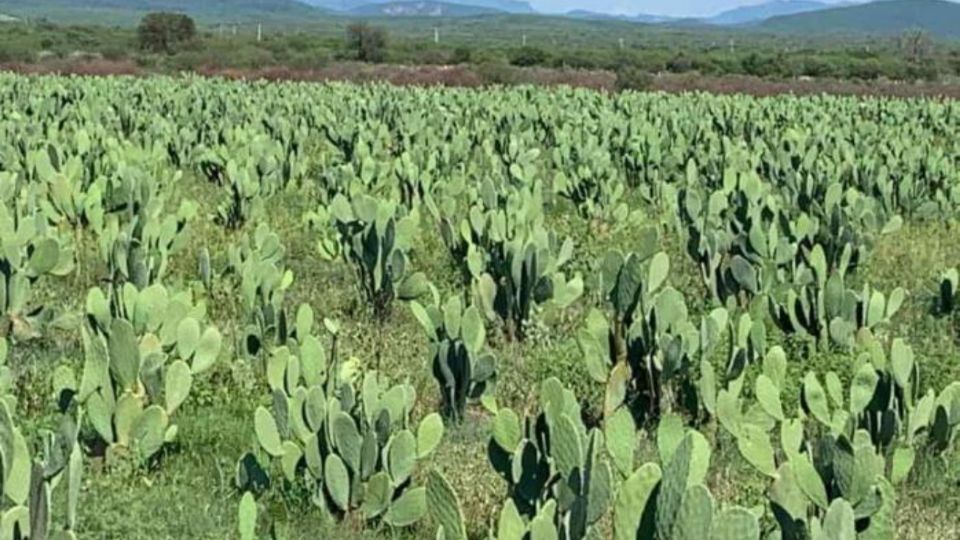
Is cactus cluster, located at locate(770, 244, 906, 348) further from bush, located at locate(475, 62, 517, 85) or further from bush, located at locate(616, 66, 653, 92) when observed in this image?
bush, located at locate(475, 62, 517, 85)

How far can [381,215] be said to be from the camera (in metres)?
6.29

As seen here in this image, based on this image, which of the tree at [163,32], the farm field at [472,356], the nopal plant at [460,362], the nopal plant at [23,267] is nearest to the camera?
the farm field at [472,356]

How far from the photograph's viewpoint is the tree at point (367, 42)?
47.8 meters

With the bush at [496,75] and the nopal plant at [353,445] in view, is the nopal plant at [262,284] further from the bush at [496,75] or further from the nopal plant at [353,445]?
the bush at [496,75]

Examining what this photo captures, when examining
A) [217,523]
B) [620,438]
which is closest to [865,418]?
[620,438]

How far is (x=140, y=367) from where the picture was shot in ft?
13.8

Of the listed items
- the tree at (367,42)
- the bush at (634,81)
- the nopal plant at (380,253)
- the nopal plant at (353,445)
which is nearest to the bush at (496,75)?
the bush at (634,81)

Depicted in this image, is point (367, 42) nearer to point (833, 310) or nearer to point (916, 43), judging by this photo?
point (916, 43)

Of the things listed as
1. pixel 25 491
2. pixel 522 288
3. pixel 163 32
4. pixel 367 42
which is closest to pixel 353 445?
pixel 25 491

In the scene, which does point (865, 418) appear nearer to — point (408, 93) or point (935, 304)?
point (935, 304)

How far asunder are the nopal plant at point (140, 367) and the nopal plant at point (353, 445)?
43cm

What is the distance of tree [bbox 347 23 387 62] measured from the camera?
1881 inches

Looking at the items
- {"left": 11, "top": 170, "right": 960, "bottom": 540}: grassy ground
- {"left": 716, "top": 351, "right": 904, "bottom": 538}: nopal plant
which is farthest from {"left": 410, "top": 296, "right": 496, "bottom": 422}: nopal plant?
{"left": 716, "top": 351, "right": 904, "bottom": 538}: nopal plant

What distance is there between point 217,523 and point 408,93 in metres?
17.5
